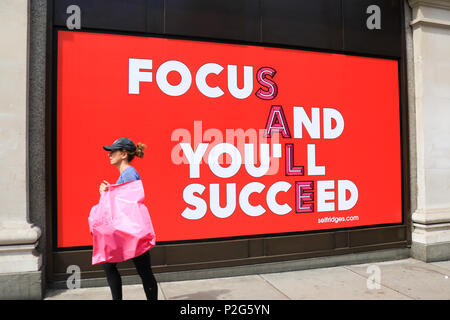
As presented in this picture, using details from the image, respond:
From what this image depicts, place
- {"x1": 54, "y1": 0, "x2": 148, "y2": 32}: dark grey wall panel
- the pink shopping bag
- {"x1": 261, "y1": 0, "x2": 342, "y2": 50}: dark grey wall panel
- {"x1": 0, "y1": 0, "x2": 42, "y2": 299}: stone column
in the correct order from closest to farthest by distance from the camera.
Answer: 1. the pink shopping bag
2. {"x1": 0, "y1": 0, "x2": 42, "y2": 299}: stone column
3. {"x1": 54, "y1": 0, "x2": 148, "y2": 32}: dark grey wall panel
4. {"x1": 261, "y1": 0, "x2": 342, "y2": 50}: dark grey wall panel

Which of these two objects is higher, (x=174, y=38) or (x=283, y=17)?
(x=283, y=17)

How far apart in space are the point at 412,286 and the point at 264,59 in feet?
12.5

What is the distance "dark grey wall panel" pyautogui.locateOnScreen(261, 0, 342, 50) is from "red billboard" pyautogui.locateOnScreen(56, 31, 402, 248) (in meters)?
0.22

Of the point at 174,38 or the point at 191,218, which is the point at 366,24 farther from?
the point at 191,218

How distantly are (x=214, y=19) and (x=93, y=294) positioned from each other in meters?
4.10

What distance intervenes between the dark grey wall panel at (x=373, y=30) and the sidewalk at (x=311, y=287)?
11.7 feet

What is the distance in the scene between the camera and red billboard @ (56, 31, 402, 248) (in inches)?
187

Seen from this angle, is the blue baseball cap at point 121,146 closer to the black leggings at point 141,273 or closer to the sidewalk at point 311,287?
the black leggings at point 141,273

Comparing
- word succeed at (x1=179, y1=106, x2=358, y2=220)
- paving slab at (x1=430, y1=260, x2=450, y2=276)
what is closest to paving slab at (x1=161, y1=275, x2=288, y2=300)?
word succeed at (x1=179, y1=106, x2=358, y2=220)

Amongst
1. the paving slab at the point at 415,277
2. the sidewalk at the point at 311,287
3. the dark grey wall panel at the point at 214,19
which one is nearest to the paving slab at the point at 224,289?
the sidewalk at the point at 311,287

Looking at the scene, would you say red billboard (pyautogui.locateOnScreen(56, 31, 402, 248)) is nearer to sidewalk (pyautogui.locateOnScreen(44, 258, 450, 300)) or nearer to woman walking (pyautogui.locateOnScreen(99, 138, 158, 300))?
sidewalk (pyautogui.locateOnScreen(44, 258, 450, 300))
